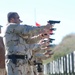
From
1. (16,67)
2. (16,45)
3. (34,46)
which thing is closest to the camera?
(16,67)

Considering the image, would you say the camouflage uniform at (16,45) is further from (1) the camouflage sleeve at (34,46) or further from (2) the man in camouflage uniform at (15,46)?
(1) the camouflage sleeve at (34,46)

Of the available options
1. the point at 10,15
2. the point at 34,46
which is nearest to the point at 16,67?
the point at 10,15

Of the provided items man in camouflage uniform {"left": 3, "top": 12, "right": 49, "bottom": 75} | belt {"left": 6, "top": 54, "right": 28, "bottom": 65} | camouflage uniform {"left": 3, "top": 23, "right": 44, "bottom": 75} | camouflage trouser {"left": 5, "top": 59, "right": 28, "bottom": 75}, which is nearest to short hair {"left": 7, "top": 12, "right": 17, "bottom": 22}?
man in camouflage uniform {"left": 3, "top": 12, "right": 49, "bottom": 75}

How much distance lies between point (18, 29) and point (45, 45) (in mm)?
4134

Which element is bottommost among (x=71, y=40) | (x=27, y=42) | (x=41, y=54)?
(x=71, y=40)

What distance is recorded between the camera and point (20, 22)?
1138 cm

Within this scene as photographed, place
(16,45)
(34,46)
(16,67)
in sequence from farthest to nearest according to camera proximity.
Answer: (34,46) < (16,45) < (16,67)

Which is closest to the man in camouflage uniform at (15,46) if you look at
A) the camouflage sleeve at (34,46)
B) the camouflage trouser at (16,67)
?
the camouflage trouser at (16,67)

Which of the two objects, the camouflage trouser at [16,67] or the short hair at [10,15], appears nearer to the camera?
the camouflage trouser at [16,67]

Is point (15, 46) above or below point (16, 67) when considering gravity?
above

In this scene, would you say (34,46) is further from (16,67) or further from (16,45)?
(16,67)

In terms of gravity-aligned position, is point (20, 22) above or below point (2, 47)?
above

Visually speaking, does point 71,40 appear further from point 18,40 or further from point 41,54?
point 18,40

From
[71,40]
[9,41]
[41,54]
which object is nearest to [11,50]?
[9,41]
